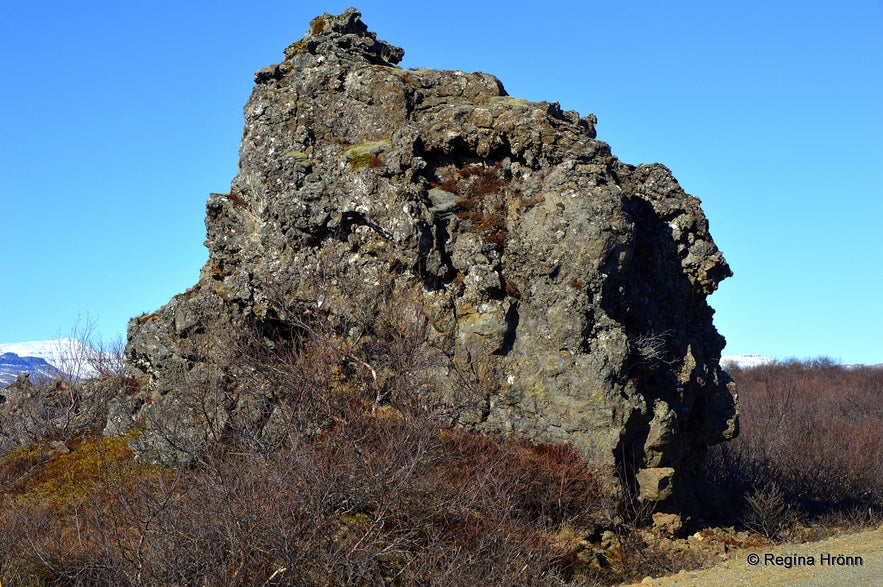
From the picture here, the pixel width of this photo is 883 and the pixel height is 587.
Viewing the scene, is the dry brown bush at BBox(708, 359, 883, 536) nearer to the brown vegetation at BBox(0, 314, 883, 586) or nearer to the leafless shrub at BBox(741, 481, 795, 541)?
the leafless shrub at BBox(741, 481, 795, 541)

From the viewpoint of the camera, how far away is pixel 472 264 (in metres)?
16.1

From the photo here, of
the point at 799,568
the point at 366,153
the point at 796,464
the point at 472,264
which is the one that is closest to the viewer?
the point at 799,568

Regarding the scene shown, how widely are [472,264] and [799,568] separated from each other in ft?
23.7

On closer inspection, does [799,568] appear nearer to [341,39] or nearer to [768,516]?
[768,516]

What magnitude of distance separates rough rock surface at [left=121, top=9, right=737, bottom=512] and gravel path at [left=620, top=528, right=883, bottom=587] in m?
1.99

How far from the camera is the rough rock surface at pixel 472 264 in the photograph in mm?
15797

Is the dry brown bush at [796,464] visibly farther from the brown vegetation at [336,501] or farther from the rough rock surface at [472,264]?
the rough rock surface at [472,264]

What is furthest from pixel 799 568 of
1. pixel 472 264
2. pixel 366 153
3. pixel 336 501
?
pixel 366 153

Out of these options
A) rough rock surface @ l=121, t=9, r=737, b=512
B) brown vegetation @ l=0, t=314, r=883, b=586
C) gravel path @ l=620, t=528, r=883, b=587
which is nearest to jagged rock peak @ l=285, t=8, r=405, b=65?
rough rock surface @ l=121, t=9, r=737, b=512

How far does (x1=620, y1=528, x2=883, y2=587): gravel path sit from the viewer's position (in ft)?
39.8

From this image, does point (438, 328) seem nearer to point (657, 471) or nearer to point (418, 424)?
point (418, 424)

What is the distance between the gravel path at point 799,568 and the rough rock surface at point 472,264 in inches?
78.4

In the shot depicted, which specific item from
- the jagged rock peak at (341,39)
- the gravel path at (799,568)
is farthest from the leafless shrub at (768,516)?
the jagged rock peak at (341,39)

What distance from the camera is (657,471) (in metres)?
16.2
